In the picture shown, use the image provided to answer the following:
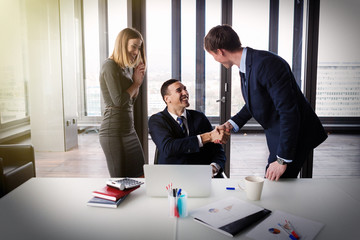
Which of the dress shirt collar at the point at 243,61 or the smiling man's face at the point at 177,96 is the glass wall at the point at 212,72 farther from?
the dress shirt collar at the point at 243,61

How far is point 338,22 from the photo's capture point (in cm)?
330

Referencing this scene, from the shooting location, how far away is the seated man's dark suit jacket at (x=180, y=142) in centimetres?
197

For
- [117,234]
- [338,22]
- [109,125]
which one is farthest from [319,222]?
[338,22]

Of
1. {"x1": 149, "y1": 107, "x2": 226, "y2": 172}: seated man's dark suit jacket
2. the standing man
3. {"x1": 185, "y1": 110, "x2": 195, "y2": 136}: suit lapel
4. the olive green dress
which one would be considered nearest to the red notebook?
{"x1": 149, "y1": 107, "x2": 226, "y2": 172}: seated man's dark suit jacket

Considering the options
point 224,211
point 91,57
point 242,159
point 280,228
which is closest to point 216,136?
point 224,211

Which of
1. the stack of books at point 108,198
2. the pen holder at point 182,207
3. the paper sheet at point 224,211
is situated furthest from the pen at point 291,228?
the stack of books at point 108,198

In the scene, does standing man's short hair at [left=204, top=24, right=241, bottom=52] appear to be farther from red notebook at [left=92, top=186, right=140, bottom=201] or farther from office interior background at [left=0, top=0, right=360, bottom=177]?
office interior background at [left=0, top=0, right=360, bottom=177]

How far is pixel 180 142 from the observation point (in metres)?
1.97

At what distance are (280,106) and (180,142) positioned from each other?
2.23ft

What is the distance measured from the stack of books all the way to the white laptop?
13 centimetres

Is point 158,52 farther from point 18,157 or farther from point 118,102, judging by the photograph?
point 18,157

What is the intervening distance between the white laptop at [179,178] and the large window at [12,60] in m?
2.44

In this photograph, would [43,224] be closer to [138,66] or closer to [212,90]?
[138,66]

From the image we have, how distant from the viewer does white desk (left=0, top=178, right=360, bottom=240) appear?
3.41 ft
